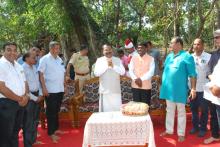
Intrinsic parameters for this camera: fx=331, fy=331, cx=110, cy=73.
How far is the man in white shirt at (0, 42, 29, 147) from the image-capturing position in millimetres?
4031

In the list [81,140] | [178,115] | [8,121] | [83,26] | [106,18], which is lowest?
[81,140]

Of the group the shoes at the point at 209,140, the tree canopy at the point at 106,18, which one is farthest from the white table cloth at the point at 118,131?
the tree canopy at the point at 106,18

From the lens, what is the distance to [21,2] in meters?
17.8

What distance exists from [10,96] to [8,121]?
1.11ft

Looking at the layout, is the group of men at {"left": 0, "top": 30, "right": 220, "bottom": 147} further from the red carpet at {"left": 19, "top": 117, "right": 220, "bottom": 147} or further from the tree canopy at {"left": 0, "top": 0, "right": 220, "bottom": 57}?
the tree canopy at {"left": 0, "top": 0, "right": 220, "bottom": 57}

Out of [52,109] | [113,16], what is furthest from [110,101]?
[113,16]

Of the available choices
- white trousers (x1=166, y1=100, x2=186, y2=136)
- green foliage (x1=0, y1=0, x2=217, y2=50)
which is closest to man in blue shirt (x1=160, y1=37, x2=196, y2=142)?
white trousers (x1=166, y1=100, x2=186, y2=136)

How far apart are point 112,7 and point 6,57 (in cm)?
888

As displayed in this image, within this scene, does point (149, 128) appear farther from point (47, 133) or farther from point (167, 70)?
point (47, 133)

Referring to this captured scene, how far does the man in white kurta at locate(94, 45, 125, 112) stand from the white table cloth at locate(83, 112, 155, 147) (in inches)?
45.7

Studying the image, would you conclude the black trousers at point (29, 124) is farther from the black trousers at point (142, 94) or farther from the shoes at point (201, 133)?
the shoes at point (201, 133)

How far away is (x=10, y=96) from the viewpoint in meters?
4.03

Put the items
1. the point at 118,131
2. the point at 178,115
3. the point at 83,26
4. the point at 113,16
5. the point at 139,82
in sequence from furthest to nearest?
1. the point at 113,16
2. the point at 83,26
3. the point at 139,82
4. the point at 178,115
5. the point at 118,131

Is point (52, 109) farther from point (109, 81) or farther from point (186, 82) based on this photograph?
point (186, 82)
